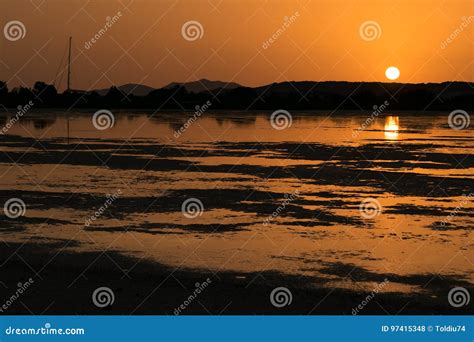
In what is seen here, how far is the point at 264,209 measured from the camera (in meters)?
13.0

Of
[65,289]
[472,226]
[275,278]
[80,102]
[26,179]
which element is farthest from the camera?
[80,102]

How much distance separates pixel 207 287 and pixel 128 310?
104cm

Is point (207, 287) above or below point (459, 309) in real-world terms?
below

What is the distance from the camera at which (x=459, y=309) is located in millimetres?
7496

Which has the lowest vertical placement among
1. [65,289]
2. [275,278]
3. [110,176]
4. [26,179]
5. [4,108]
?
[65,289]

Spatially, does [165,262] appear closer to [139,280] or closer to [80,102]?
[139,280]

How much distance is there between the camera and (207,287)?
810 centimetres

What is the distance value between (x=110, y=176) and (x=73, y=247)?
7560 mm

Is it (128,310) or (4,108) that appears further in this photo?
(4,108)

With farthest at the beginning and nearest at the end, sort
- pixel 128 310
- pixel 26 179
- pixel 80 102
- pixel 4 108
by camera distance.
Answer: pixel 80 102, pixel 4 108, pixel 26 179, pixel 128 310

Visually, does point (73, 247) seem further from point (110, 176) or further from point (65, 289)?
point (110, 176)

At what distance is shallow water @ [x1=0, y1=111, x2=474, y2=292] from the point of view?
941 cm

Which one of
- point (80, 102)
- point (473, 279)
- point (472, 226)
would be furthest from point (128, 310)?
point (80, 102)

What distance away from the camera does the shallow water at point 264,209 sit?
9.41 m
